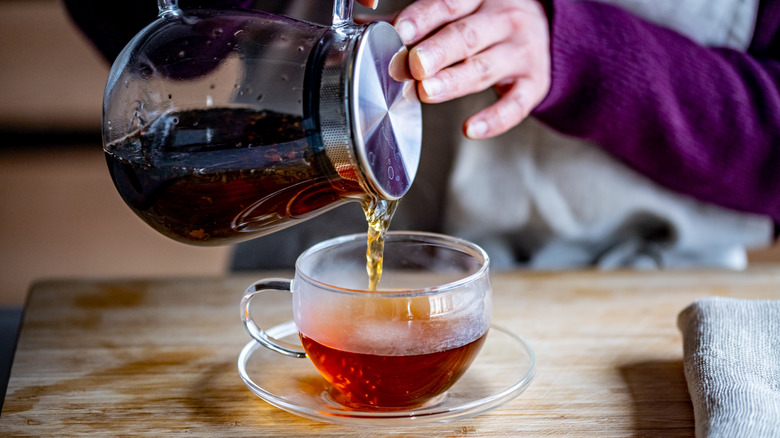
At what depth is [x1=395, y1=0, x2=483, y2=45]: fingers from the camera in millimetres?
722

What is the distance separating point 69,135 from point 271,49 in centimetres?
234

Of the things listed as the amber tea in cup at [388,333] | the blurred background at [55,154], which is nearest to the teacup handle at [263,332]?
the amber tea in cup at [388,333]

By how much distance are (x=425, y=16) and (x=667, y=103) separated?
15.5 inches

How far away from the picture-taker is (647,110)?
98 cm

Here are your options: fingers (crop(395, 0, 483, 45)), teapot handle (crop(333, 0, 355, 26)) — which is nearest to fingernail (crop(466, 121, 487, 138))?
fingers (crop(395, 0, 483, 45))

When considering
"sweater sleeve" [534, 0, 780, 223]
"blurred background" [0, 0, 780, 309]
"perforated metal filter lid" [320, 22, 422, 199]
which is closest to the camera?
"perforated metal filter lid" [320, 22, 422, 199]

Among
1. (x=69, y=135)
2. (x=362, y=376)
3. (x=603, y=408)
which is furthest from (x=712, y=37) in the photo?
(x=69, y=135)

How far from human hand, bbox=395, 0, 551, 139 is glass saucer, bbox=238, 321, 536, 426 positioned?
0.78ft

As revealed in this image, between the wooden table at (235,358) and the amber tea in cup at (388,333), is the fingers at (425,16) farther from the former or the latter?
the wooden table at (235,358)

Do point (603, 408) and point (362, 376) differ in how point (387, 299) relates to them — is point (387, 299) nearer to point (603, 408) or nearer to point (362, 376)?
point (362, 376)

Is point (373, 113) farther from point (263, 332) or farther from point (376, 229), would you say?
point (263, 332)

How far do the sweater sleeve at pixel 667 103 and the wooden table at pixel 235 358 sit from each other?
138 millimetres

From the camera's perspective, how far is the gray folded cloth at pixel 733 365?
577 millimetres

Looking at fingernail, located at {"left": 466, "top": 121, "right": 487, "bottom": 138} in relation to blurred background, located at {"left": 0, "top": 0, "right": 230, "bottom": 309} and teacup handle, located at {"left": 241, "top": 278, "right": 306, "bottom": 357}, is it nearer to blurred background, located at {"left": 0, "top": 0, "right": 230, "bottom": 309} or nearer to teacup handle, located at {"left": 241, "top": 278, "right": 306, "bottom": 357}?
teacup handle, located at {"left": 241, "top": 278, "right": 306, "bottom": 357}
